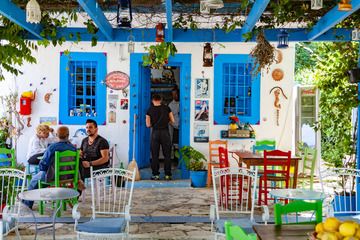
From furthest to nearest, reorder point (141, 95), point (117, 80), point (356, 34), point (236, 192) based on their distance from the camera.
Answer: point (141, 95) → point (117, 80) → point (236, 192) → point (356, 34)

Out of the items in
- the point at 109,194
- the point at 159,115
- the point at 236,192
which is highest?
the point at 159,115

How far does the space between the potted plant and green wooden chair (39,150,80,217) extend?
3.11 m

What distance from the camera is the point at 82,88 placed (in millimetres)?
10398

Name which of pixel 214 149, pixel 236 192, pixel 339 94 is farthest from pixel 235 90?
pixel 236 192

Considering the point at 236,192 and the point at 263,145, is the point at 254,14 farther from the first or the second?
the point at 263,145

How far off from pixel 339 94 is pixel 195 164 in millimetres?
3281

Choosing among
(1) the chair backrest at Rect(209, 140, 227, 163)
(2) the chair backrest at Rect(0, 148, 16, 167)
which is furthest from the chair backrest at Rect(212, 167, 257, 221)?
(2) the chair backrest at Rect(0, 148, 16, 167)

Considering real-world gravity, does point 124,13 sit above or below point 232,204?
above

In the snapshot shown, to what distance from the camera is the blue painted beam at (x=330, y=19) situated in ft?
17.4

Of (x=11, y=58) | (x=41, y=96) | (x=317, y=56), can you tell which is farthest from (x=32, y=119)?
(x=317, y=56)

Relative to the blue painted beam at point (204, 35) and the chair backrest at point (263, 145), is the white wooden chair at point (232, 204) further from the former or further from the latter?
the blue painted beam at point (204, 35)

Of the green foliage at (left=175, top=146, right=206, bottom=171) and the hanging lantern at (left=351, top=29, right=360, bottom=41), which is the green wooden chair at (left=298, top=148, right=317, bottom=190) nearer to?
the green foliage at (left=175, top=146, right=206, bottom=171)

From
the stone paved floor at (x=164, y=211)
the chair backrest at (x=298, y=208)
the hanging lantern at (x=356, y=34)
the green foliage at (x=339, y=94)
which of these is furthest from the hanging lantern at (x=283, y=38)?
the chair backrest at (x=298, y=208)

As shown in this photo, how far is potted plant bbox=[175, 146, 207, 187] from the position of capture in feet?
32.0
